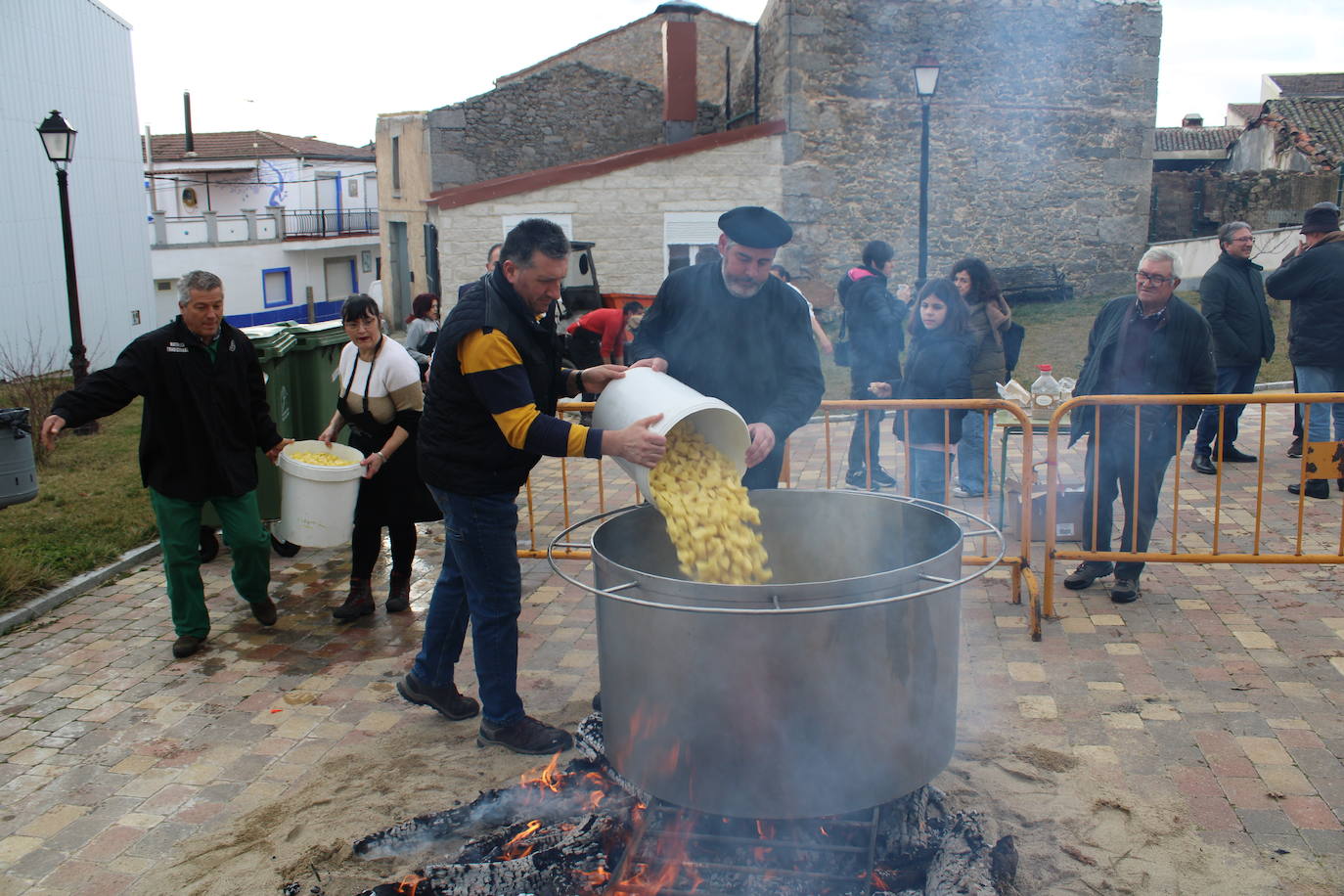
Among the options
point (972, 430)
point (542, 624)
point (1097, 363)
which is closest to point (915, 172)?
point (972, 430)

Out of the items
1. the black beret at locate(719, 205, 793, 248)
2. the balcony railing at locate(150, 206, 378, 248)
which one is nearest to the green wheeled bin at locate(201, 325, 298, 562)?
the black beret at locate(719, 205, 793, 248)

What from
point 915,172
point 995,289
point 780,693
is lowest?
point 780,693

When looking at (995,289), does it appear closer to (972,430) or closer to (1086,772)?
(972,430)

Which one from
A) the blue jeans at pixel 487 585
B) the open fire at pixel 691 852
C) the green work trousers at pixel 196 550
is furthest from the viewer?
the green work trousers at pixel 196 550

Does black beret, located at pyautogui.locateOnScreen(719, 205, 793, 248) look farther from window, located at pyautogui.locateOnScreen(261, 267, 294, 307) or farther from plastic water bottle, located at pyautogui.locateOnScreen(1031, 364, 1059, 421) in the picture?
window, located at pyautogui.locateOnScreen(261, 267, 294, 307)

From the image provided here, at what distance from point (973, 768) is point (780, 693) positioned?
1506 mm

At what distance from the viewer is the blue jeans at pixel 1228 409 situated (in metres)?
8.31

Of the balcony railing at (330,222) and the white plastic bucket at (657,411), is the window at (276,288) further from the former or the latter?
the white plastic bucket at (657,411)

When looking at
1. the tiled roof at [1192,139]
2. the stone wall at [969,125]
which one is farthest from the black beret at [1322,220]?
the tiled roof at [1192,139]

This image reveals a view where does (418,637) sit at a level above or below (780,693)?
below

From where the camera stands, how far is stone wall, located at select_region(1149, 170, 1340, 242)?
26.1m

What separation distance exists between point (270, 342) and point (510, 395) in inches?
163

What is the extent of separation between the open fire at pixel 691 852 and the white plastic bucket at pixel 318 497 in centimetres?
265

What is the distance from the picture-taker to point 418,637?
18.2ft
